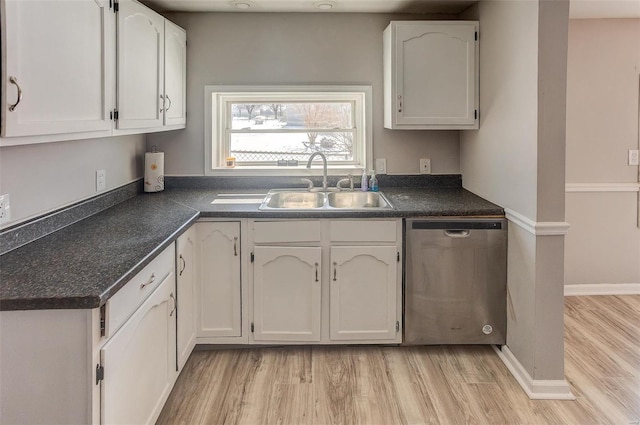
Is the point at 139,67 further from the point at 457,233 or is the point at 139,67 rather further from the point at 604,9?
the point at 604,9

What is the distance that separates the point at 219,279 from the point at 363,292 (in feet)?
2.71

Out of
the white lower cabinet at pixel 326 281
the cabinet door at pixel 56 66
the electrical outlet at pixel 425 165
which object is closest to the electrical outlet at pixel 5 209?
the cabinet door at pixel 56 66

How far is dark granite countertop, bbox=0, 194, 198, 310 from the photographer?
1349 millimetres

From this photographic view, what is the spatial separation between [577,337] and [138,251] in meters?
2.67

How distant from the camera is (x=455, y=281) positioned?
2.74 meters

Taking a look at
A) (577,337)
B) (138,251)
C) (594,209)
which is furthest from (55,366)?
(594,209)

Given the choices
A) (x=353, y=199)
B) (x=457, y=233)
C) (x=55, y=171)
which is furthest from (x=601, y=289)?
(x=55, y=171)

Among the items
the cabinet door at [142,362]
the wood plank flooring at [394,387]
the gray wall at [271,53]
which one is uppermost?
the gray wall at [271,53]

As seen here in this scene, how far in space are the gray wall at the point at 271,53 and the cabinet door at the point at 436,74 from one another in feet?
1.26

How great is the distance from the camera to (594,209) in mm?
3727

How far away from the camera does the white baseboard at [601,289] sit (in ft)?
12.5

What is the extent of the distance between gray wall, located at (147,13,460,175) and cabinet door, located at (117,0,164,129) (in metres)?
0.59

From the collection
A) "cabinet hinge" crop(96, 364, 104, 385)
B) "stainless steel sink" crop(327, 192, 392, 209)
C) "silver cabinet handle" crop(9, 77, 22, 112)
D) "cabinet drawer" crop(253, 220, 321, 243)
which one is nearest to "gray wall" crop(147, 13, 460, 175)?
"stainless steel sink" crop(327, 192, 392, 209)

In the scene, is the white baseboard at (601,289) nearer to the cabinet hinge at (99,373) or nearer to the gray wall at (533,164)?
the gray wall at (533,164)
